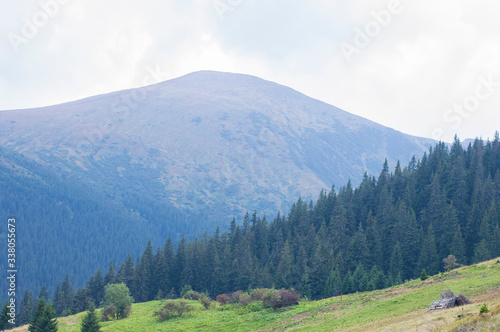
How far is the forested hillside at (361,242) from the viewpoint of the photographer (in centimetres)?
10453

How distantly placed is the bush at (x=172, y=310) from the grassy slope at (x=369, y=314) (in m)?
1.45

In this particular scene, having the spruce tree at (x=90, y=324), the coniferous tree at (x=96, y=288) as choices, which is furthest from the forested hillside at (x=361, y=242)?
the spruce tree at (x=90, y=324)

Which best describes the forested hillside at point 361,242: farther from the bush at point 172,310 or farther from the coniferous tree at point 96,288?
the bush at point 172,310

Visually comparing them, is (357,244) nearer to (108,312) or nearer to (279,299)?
(279,299)

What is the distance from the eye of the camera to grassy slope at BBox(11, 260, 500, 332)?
41469 mm

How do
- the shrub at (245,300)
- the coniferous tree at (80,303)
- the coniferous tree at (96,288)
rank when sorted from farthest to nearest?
1. the coniferous tree at (96,288)
2. the coniferous tree at (80,303)
3. the shrub at (245,300)

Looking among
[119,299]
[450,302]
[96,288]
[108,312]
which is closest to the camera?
[450,302]

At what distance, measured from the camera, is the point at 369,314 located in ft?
181

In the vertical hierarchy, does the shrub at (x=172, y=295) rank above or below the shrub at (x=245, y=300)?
above

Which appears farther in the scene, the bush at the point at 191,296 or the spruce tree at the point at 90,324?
the bush at the point at 191,296

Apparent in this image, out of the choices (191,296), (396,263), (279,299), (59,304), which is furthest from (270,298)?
(59,304)

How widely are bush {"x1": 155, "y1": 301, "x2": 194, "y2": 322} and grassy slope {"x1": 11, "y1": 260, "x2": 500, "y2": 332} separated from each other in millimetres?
1452

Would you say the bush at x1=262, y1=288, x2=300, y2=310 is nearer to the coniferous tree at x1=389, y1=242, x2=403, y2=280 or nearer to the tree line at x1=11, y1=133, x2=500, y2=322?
the tree line at x1=11, y1=133, x2=500, y2=322

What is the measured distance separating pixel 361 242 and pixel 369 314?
62615mm
